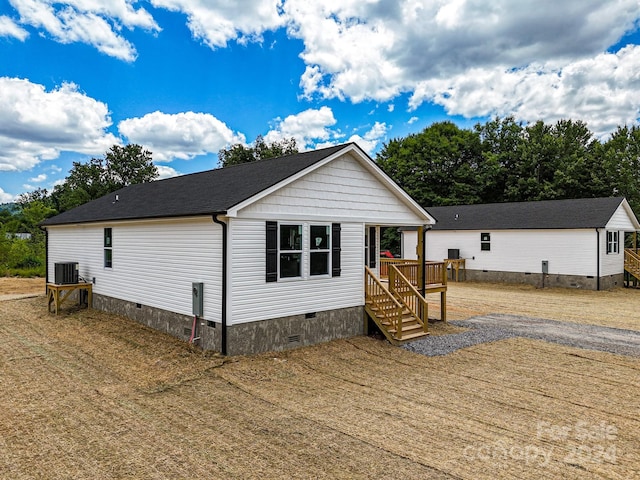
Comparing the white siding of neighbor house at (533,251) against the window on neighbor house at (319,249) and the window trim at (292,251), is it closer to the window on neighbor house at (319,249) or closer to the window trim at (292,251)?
the window on neighbor house at (319,249)

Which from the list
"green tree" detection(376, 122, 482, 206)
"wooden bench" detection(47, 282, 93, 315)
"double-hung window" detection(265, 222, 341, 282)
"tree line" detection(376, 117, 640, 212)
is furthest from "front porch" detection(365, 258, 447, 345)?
"green tree" detection(376, 122, 482, 206)

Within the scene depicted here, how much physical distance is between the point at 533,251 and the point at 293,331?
689 inches

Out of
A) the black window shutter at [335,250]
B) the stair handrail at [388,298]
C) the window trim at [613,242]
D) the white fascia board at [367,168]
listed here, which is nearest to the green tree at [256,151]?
the window trim at [613,242]

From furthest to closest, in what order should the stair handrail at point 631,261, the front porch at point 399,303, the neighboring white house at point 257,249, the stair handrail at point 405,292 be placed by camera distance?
the stair handrail at point 631,261, the stair handrail at point 405,292, the front porch at point 399,303, the neighboring white house at point 257,249

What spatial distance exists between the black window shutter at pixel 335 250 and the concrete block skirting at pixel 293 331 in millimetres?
1013

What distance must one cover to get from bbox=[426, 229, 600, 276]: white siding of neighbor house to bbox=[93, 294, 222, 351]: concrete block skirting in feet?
62.4

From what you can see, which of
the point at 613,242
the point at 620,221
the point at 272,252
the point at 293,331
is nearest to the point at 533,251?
the point at 613,242

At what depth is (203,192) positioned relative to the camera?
10875 mm

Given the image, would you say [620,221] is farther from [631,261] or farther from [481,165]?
[481,165]

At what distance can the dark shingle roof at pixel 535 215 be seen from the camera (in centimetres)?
2148

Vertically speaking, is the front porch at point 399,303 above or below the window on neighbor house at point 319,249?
below

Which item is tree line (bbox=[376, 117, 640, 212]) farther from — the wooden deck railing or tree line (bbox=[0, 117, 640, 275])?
the wooden deck railing

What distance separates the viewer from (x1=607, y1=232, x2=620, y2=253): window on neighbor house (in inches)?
856

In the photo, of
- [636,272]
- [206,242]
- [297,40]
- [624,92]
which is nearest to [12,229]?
[297,40]
